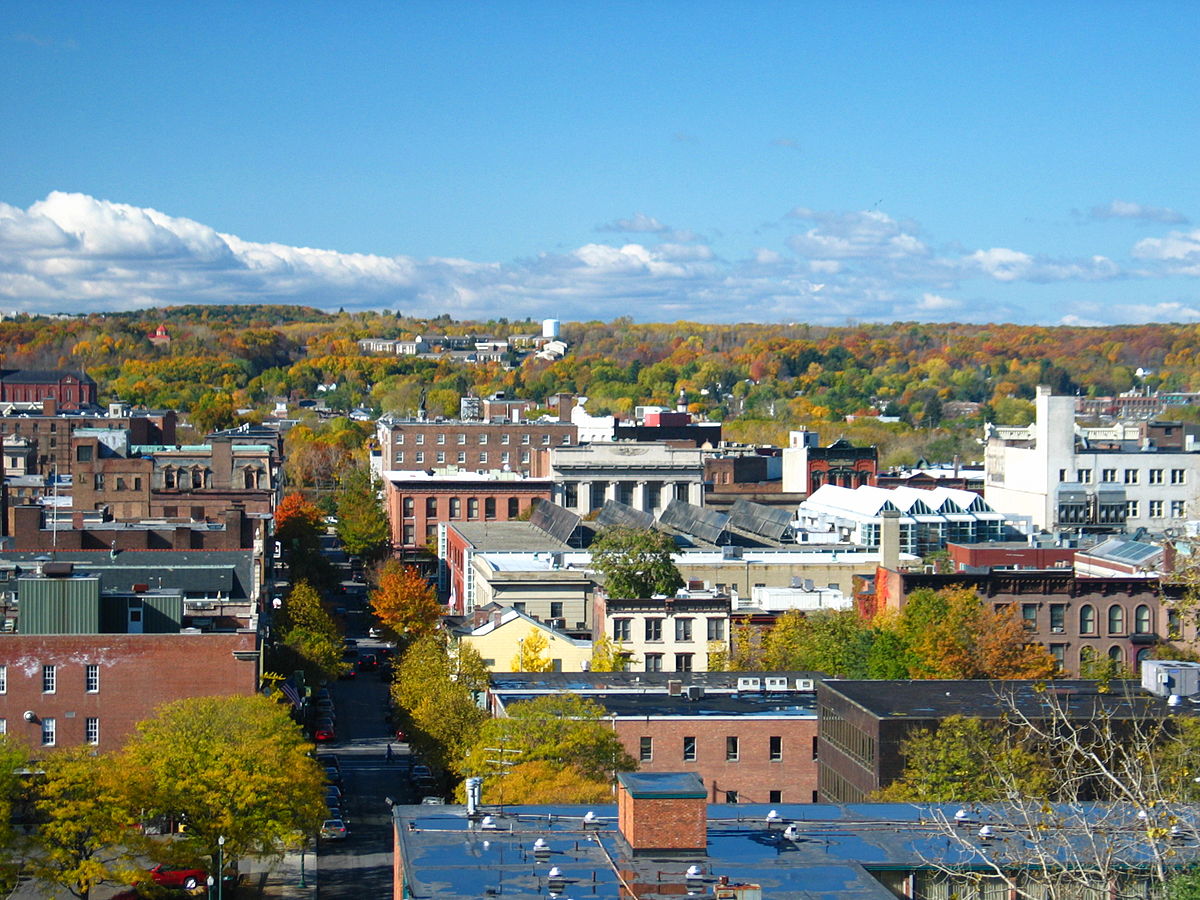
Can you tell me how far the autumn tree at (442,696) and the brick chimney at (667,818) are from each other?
27215mm

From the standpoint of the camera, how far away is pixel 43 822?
4997cm

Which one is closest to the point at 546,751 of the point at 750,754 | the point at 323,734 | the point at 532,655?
the point at 750,754

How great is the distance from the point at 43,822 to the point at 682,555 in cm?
4857

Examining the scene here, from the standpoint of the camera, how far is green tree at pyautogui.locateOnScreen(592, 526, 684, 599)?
84125 millimetres

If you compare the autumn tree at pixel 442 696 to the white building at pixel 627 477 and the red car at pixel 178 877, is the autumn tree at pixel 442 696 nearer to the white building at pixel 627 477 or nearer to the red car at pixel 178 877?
the red car at pixel 178 877

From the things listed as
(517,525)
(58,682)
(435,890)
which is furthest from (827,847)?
(517,525)

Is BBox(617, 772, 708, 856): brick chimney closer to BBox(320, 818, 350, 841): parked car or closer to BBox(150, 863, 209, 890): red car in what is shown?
BBox(150, 863, 209, 890): red car

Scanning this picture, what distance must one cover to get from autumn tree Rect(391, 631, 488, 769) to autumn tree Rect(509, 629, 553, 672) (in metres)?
→ 2.57

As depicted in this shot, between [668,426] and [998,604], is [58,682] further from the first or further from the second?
[668,426]

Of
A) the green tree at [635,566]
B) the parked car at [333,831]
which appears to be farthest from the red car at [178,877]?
the green tree at [635,566]

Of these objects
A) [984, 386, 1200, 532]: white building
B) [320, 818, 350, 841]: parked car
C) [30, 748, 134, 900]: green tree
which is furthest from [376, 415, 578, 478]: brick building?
[30, 748, 134, 900]: green tree

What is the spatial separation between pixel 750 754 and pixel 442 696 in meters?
10.8

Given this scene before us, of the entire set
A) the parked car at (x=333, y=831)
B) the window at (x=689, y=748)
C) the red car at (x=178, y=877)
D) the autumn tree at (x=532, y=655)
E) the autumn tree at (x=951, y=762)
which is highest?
the autumn tree at (x=951, y=762)

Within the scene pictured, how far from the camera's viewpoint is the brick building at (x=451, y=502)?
136500mm
